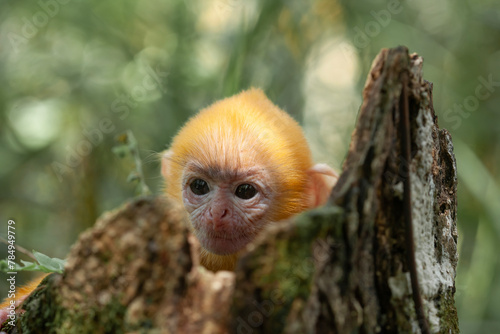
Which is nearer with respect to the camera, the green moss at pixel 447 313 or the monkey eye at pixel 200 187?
the green moss at pixel 447 313

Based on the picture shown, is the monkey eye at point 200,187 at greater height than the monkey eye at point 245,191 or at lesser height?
greater

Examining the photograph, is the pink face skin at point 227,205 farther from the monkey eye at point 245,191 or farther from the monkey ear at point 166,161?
the monkey ear at point 166,161

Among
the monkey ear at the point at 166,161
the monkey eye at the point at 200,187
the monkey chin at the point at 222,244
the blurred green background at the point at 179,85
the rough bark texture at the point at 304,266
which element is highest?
the blurred green background at the point at 179,85

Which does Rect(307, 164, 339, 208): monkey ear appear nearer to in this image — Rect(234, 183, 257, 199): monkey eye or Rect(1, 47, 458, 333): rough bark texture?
Rect(234, 183, 257, 199): monkey eye

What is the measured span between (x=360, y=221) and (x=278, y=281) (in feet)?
1.10

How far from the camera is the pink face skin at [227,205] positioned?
3.07 meters

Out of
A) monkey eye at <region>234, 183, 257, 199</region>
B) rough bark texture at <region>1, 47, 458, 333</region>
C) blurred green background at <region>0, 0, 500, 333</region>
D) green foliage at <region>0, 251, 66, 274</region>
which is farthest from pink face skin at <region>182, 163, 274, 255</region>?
blurred green background at <region>0, 0, 500, 333</region>

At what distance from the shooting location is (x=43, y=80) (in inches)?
260

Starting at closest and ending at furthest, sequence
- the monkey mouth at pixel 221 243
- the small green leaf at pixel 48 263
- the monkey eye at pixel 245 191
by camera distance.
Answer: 1. the small green leaf at pixel 48 263
2. the monkey mouth at pixel 221 243
3. the monkey eye at pixel 245 191

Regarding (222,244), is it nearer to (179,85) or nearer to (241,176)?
(241,176)

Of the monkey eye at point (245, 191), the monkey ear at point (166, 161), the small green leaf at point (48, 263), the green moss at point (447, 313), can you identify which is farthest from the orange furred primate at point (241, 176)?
the green moss at point (447, 313)

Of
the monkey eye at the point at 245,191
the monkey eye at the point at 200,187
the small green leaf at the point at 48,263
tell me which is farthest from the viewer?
the monkey eye at the point at 200,187

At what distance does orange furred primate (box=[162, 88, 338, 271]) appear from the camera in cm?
311

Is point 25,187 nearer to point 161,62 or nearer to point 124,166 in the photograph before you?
point 124,166
